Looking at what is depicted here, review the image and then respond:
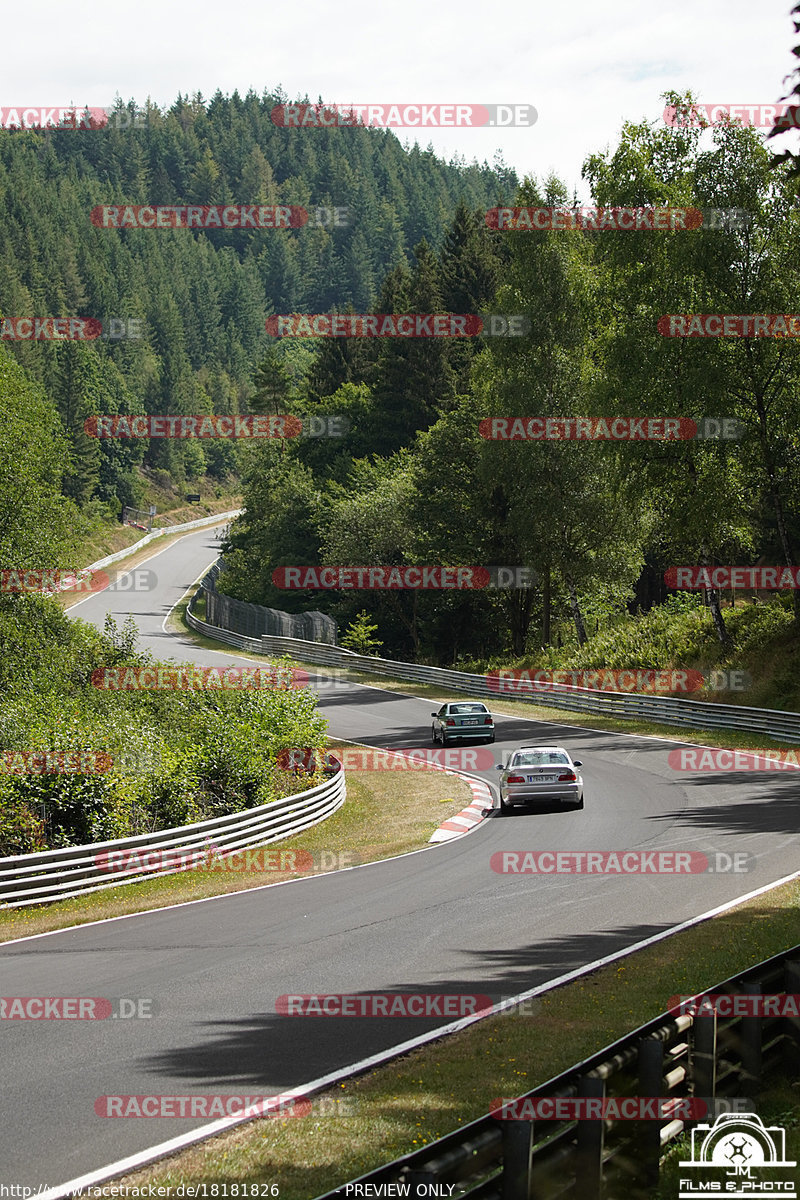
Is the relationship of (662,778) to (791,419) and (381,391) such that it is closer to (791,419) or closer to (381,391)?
(791,419)

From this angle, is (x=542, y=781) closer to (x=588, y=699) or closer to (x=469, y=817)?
(x=469, y=817)

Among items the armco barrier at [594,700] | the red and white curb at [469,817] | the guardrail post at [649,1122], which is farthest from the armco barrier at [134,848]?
the armco barrier at [594,700]

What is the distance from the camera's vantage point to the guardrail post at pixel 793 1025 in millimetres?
7855

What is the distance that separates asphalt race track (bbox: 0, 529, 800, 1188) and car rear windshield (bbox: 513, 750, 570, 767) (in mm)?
964

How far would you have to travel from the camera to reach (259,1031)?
910 centimetres

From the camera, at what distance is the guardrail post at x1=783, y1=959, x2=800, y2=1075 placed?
786cm

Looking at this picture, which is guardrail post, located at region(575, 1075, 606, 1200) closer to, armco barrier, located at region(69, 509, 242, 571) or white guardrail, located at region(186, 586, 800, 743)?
white guardrail, located at region(186, 586, 800, 743)

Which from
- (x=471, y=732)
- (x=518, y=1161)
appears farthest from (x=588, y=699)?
(x=518, y=1161)

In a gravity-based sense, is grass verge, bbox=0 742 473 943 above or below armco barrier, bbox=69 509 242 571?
below

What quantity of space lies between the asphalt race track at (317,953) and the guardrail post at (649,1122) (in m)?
2.69

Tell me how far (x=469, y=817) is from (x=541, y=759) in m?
1.83

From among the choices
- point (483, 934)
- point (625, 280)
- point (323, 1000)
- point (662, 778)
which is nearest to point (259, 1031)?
point (323, 1000)

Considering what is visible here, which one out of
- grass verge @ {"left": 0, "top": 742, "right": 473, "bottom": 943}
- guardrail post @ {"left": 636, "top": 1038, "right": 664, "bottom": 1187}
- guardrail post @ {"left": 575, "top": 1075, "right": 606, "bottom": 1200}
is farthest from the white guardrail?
guardrail post @ {"left": 575, "top": 1075, "right": 606, "bottom": 1200}

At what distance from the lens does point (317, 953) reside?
11688mm
